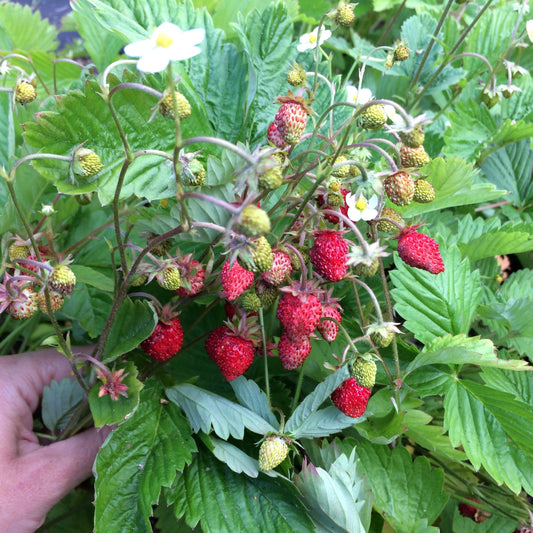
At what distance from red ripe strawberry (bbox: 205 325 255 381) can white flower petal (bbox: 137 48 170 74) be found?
474 millimetres

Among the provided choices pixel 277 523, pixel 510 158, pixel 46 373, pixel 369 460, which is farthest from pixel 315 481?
pixel 510 158

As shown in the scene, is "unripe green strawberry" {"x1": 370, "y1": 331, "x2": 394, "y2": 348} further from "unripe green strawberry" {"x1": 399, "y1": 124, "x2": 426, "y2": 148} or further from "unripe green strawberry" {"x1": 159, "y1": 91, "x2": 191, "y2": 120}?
"unripe green strawberry" {"x1": 159, "y1": 91, "x2": 191, "y2": 120}

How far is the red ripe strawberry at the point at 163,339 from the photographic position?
835 millimetres

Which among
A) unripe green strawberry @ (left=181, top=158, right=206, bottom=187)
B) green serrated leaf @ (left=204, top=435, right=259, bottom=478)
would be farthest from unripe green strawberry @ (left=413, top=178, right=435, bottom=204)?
green serrated leaf @ (left=204, top=435, right=259, bottom=478)

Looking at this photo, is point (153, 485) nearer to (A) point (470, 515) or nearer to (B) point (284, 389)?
(B) point (284, 389)

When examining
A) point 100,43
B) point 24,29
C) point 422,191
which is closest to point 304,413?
point 422,191

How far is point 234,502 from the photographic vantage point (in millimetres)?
896

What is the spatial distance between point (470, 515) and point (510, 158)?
3.22 ft

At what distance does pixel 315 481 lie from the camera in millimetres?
821

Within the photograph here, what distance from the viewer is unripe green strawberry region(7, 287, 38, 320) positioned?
0.78 meters

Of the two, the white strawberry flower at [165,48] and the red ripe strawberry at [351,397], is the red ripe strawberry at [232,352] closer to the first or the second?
the red ripe strawberry at [351,397]

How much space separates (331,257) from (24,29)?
61.9 inches

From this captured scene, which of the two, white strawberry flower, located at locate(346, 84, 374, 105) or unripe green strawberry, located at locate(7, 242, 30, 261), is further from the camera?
white strawberry flower, located at locate(346, 84, 374, 105)

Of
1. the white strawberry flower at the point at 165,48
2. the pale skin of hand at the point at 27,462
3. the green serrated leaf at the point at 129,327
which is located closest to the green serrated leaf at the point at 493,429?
the green serrated leaf at the point at 129,327
